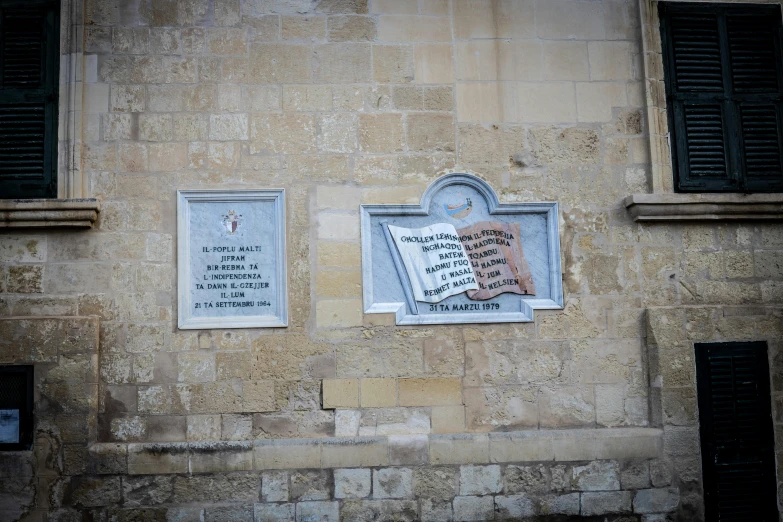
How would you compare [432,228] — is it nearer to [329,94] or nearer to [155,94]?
[329,94]

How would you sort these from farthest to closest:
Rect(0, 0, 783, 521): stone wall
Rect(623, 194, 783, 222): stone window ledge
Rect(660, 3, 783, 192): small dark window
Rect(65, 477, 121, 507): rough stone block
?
Rect(660, 3, 783, 192): small dark window → Rect(623, 194, 783, 222): stone window ledge → Rect(0, 0, 783, 521): stone wall → Rect(65, 477, 121, 507): rough stone block

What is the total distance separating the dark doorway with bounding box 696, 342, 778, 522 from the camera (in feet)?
18.2

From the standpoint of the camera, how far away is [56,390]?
5219 millimetres

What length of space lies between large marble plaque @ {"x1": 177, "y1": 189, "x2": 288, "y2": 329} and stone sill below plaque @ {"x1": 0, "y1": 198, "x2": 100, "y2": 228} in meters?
0.63

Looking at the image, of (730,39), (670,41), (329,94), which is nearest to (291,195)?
(329,94)

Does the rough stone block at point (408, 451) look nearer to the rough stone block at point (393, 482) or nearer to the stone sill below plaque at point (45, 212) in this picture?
the rough stone block at point (393, 482)

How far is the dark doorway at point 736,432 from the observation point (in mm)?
5555

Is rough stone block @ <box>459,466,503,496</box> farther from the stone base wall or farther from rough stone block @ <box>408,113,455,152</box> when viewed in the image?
rough stone block @ <box>408,113,455,152</box>

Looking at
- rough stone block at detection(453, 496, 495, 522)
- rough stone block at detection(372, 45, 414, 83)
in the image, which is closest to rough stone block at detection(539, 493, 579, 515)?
rough stone block at detection(453, 496, 495, 522)

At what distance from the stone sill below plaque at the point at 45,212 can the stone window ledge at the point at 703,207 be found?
3.93 meters

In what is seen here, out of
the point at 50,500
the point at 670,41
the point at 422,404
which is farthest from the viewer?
the point at 670,41

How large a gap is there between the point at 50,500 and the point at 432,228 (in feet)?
10.6

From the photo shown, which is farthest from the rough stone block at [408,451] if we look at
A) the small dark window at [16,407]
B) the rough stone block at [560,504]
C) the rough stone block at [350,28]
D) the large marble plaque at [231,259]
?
the rough stone block at [350,28]

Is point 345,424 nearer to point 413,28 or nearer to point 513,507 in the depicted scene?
point 513,507
